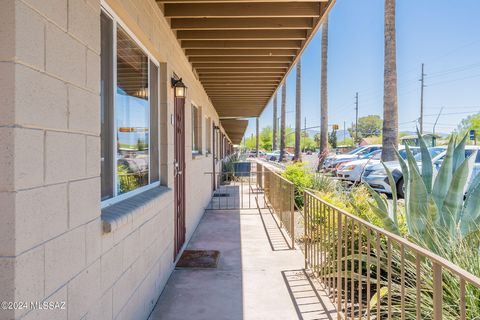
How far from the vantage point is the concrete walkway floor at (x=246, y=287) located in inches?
126

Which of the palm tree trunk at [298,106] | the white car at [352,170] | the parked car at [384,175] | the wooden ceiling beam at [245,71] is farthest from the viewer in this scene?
the palm tree trunk at [298,106]

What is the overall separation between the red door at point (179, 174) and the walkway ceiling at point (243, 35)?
932 mm

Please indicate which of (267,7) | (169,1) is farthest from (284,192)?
(169,1)

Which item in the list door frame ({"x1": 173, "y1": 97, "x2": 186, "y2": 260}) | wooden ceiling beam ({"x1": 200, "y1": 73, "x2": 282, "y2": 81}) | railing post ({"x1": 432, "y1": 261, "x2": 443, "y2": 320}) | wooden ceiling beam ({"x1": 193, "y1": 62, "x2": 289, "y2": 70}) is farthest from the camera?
wooden ceiling beam ({"x1": 200, "y1": 73, "x2": 282, "y2": 81})

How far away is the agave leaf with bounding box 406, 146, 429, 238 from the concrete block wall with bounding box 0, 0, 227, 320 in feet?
7.41

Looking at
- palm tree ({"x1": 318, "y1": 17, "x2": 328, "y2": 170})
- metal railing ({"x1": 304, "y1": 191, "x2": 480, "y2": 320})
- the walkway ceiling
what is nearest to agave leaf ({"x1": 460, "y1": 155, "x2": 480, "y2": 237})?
metal railing ({"x1": 304, "y1": 191, "x2": 480, "y2": 320})

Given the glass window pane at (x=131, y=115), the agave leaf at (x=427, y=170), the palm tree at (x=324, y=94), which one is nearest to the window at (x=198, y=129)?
the glass window pane at (x=131, y=115)

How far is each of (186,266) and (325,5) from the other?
337 centimetres

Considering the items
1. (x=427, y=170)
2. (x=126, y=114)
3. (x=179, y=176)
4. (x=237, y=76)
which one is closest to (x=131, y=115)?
(x=126, y=114)

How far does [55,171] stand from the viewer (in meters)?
1.59

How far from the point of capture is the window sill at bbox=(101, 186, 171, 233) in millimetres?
2166

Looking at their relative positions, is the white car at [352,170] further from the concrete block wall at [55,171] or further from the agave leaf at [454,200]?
the concrete block wall at [55,171]

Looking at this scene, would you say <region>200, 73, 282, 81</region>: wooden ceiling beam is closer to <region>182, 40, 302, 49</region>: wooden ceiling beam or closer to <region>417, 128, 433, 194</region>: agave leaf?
<region>182, 40, 302, 49</region>: wooden ceiling beam

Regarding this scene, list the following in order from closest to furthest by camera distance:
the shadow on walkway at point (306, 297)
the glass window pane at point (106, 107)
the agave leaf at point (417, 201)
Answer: the glass window pane at point (106, 107)
the agave leaf at point (417, 201)
the shadow on walkway at point (306, 297)
